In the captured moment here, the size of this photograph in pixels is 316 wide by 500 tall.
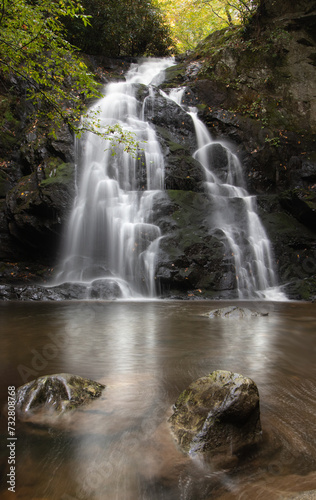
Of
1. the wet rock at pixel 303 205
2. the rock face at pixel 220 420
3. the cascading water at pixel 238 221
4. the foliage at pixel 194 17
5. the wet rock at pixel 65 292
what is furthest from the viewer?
the foliage at pixel 194 17

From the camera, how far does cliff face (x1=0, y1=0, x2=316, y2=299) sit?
33.2 ft

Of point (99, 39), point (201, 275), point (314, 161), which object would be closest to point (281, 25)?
point (314, 161)

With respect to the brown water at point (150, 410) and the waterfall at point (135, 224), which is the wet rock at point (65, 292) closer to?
the waterfall at point (135, 224)

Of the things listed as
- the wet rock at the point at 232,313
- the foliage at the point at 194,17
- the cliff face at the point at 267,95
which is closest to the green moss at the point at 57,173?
the cliff face at the point at 267,95

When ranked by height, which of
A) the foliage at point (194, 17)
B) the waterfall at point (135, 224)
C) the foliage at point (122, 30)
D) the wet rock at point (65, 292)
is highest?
the foliage at point (194, 17)

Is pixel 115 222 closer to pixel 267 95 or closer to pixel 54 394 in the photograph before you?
pixel 54 394

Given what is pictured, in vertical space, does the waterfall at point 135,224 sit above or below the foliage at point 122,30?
below

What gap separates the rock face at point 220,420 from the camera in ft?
5.73

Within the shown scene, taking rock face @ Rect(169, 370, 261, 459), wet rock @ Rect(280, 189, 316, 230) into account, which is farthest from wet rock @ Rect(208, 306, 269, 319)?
wet rock @ Rect(280, 189, 316, 230)

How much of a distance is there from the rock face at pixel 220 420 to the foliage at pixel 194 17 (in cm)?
2339

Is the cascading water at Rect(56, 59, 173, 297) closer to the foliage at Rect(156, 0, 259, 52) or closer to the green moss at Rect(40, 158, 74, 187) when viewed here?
the green moss at Rect(40, 158, 74, 187)

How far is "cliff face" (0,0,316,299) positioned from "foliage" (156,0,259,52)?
4459 millimetres

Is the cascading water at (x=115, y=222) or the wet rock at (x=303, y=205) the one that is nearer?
the cascading water at (x=115, y=222)

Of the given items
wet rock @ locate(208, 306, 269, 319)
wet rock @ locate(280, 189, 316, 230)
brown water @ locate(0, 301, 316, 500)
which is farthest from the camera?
wet rock @ locate(280, 189, 316, 230)
